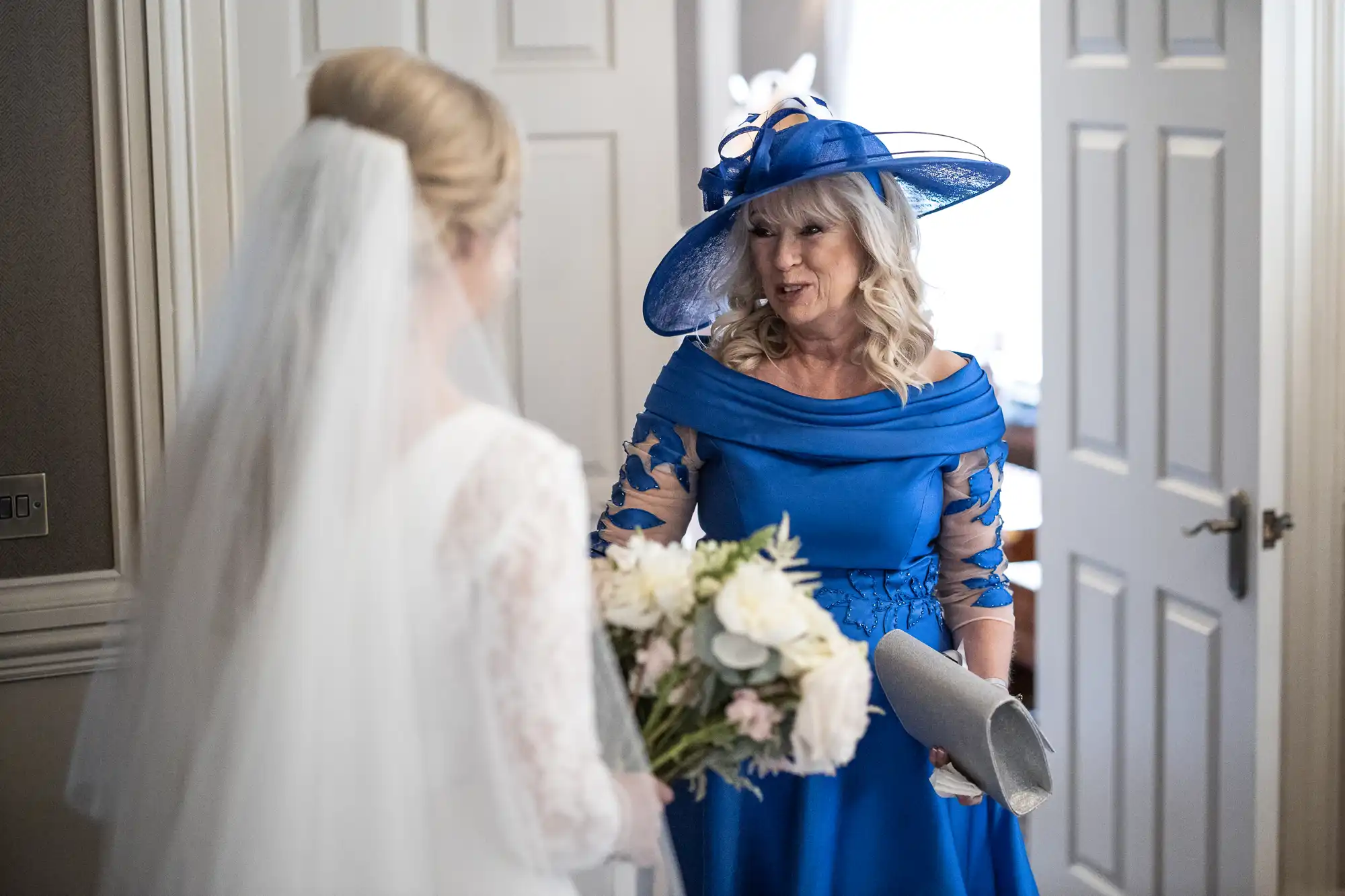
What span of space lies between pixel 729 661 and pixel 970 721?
1.82 ft

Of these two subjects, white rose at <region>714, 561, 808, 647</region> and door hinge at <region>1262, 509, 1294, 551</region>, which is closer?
white rose at <region>714, 561, 808, 647</region>

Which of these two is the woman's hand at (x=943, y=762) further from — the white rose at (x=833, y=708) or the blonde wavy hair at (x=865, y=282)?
the white rose at (x=833, y=708)

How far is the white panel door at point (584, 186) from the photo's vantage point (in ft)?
10.2

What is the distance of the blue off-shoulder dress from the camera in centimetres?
236

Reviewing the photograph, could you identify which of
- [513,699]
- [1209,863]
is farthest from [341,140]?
[1209,863]

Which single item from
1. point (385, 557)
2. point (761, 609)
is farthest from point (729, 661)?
point (385, 557)

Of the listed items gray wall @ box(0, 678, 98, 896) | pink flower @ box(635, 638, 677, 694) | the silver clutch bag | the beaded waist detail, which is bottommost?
gray wall @ box(0, 678, 98, 896)

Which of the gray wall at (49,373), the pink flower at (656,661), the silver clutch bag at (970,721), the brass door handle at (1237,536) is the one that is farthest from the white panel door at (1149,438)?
the gray wall at (49,373)

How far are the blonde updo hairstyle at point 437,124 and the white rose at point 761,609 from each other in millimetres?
463

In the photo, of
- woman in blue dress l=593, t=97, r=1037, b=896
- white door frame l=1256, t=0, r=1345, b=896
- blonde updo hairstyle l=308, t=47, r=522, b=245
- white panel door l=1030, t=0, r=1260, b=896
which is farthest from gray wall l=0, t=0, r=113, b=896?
white door frame l=1256, t=0, r=1345, b=896

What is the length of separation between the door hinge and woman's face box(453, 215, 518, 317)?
193cm

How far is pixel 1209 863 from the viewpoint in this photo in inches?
122

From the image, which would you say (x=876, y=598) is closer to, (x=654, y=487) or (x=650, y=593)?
(x=654, y=487)

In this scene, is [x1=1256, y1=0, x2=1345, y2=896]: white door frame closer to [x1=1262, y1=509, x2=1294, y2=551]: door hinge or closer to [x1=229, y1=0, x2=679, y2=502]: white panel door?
[x1=1262, y1=509, x2=1294, y2=551]: door hinge
